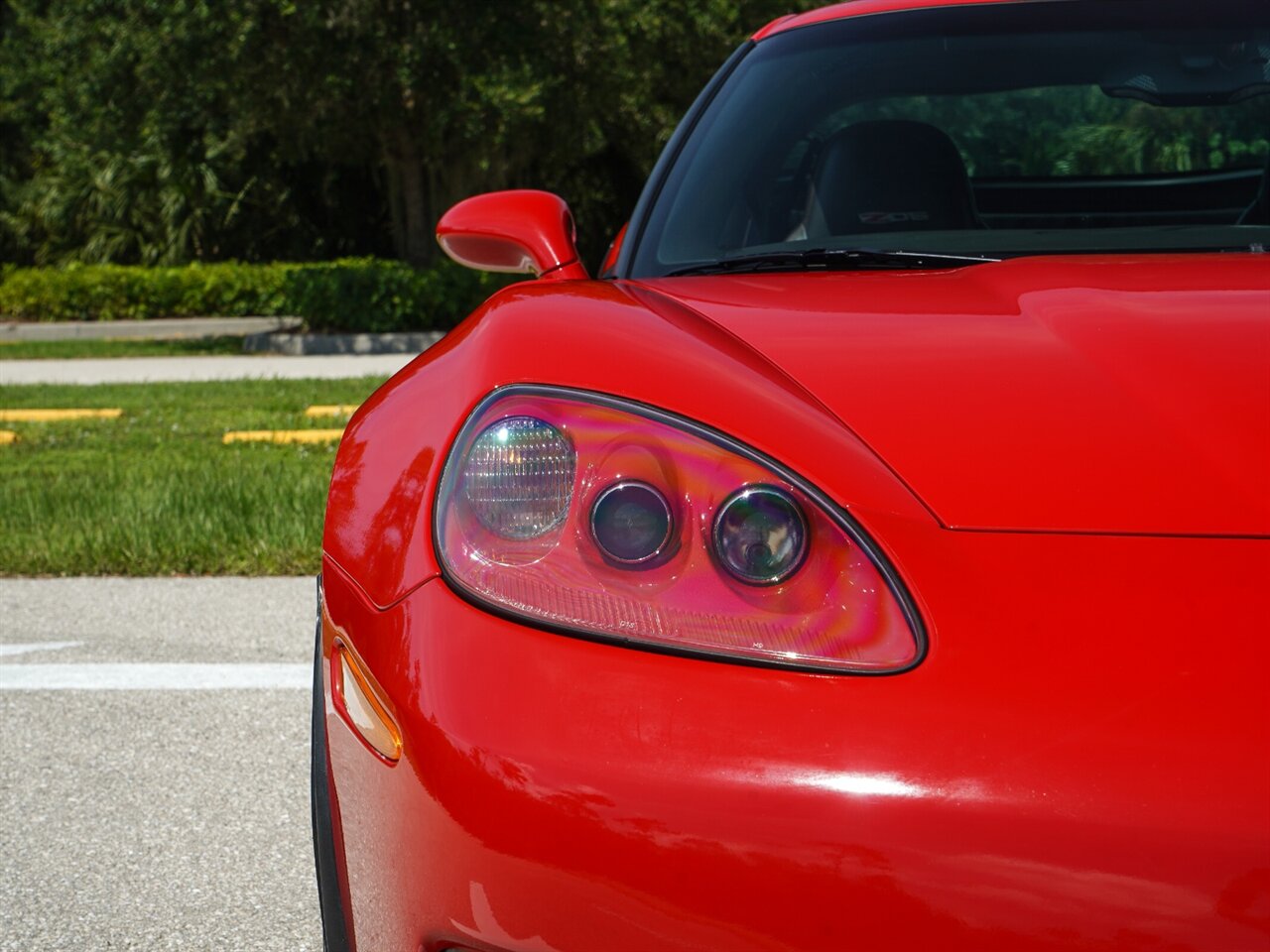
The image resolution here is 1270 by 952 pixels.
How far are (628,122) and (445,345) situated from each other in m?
Answer: 21.2

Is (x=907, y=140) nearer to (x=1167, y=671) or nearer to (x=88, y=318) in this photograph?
(x=1167, y=671)

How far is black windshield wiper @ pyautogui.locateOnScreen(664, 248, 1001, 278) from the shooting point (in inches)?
80.7

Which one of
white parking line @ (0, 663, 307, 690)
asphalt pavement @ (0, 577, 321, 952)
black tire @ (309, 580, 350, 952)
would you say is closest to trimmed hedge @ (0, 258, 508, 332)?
asphalt pavement @ (0, 577, 321, 952)

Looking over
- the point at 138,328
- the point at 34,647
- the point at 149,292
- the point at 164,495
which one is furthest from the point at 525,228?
the point at 149,292

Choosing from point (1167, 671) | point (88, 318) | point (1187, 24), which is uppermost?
point (1187, 24)

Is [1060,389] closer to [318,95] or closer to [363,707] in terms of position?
[363,707]

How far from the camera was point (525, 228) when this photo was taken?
2.52m

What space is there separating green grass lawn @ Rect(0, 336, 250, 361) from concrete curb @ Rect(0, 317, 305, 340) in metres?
0.94

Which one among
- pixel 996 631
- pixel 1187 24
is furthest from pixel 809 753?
pixel 1187 24

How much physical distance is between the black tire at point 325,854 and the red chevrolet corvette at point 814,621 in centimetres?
1

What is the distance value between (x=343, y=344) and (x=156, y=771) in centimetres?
1431

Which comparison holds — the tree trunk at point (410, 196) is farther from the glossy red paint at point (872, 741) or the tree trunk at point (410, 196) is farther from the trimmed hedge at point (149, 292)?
the glossy red paint at point (872, 741)

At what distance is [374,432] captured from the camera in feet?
5.59

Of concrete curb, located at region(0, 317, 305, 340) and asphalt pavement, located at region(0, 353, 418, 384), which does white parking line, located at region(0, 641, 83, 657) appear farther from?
concrete curb, located at region(0, 317, 305, 340)
